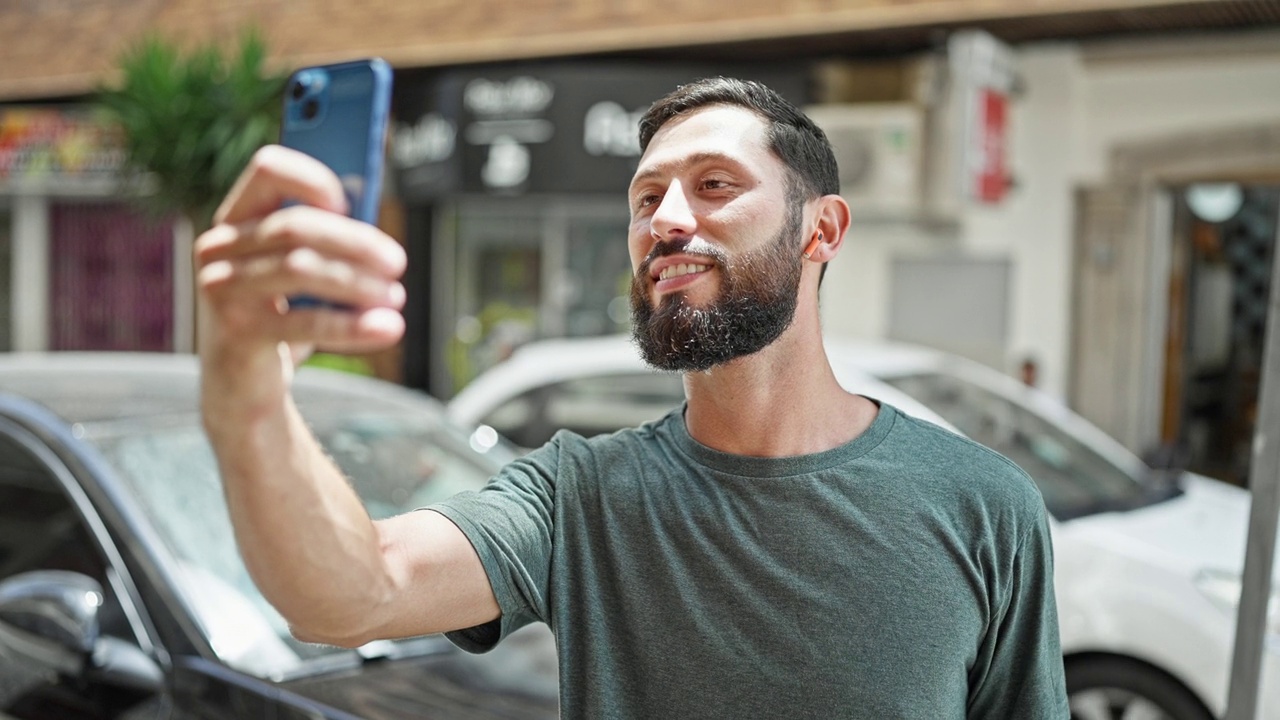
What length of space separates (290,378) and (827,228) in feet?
3.06

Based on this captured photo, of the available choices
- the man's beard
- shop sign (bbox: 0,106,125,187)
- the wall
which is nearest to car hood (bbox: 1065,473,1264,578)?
the man's beard

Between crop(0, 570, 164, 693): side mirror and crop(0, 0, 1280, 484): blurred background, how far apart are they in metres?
7.28

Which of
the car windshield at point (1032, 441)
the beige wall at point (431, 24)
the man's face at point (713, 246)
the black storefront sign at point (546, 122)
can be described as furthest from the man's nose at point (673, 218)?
the black storefront sign at point (546, 122)

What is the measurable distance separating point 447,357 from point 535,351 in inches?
275

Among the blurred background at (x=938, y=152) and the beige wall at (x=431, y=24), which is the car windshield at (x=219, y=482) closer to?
the blurred background at (x=938, y=152)

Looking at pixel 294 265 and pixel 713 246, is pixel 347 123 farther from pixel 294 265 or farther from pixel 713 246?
pixel 713 246

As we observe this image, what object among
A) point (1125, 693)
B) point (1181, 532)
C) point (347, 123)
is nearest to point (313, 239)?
point (347, 123)

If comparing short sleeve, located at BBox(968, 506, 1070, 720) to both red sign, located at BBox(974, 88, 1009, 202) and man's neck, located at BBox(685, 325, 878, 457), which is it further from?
red sign, located at BBox(974, 88, 1009, 202)

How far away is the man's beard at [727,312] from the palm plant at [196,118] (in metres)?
8.81

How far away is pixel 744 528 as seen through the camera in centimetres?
172

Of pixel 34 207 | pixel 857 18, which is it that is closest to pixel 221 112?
pixel 857 18

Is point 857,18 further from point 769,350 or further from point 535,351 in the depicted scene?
point 769,350

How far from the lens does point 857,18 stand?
952 centimetres

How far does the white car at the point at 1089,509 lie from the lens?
13.7 feet
